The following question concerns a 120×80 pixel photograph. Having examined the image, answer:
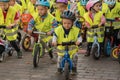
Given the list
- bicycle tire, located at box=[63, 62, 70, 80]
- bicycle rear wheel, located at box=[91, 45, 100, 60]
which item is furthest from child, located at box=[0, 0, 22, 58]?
bicycle tire, located at box=[63, 62, 70, 80]

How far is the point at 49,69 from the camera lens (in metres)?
9.85

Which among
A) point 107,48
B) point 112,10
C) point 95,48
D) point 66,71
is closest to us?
point 66,71

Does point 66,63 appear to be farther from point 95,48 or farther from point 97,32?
point 97,32

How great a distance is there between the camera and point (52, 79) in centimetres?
899

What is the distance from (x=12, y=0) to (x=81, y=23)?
2375 mm

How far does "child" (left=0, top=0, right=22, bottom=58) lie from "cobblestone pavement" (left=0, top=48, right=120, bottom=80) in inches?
24.9

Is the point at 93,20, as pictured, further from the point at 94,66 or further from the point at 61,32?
the point at 61,32

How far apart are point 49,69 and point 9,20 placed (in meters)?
1.86

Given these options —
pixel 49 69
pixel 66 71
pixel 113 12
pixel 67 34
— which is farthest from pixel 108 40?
pixel 66 71

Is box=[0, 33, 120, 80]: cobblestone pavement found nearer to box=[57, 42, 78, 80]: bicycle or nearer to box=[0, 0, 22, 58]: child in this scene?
box=[57, 42, 78, 80]: bicycle

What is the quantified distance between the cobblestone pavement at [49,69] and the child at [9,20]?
63cm

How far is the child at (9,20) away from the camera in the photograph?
1045cm

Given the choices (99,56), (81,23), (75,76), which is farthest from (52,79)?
(81,23)

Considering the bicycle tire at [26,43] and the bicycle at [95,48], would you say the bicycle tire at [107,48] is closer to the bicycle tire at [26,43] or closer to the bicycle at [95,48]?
the bicycle at [95,48]
